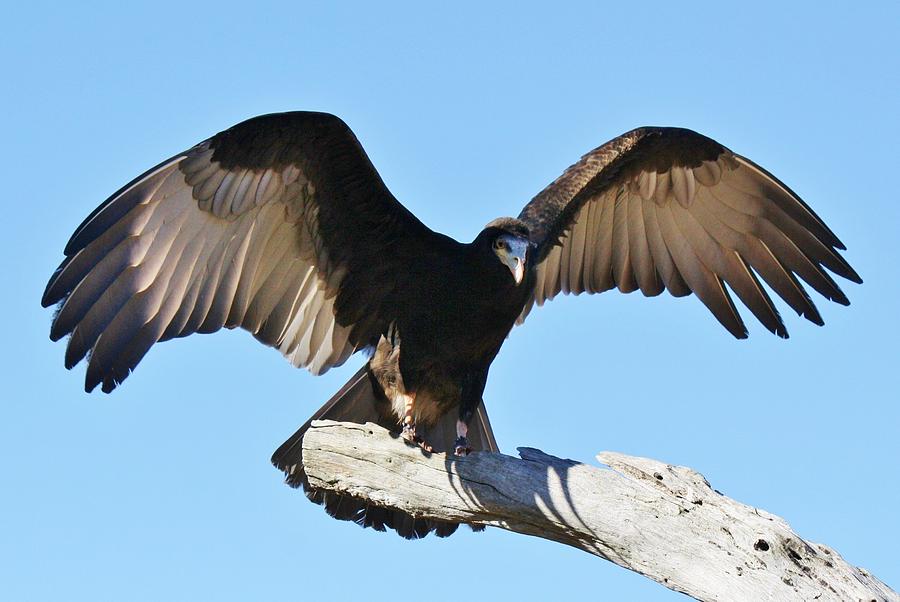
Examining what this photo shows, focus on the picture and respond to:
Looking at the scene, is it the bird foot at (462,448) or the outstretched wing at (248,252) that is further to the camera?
the outstretched wing at (248,252)

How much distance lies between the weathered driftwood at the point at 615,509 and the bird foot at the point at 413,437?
6cm

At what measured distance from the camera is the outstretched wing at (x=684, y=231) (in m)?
7.27

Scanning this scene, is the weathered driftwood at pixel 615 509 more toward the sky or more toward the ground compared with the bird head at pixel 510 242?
more toward the ground

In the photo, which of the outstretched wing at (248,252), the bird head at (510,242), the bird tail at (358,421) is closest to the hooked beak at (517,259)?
the bird head at (510,242)

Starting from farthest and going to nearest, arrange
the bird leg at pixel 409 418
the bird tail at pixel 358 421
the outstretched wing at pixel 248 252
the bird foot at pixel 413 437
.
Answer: the bird tail at pixel 358 421 → the bird leg at pixel 409 418 → the outstretched wing at pixel 248 252 → the bird foot at pixel 413 437

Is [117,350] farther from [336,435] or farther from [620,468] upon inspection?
[620,468]

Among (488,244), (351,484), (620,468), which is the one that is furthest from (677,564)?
(488,244)

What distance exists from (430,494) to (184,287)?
73.6 inches

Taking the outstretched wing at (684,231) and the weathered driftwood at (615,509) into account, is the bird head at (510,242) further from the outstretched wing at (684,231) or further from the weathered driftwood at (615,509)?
the weathered driftwood at (615,509)

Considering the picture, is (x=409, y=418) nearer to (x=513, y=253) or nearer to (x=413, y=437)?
(x=413, y=437)

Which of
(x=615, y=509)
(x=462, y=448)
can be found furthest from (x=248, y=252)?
(x=615, y=509)

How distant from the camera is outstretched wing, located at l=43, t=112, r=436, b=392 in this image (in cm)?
598

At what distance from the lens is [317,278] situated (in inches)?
260

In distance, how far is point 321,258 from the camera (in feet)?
21.5
